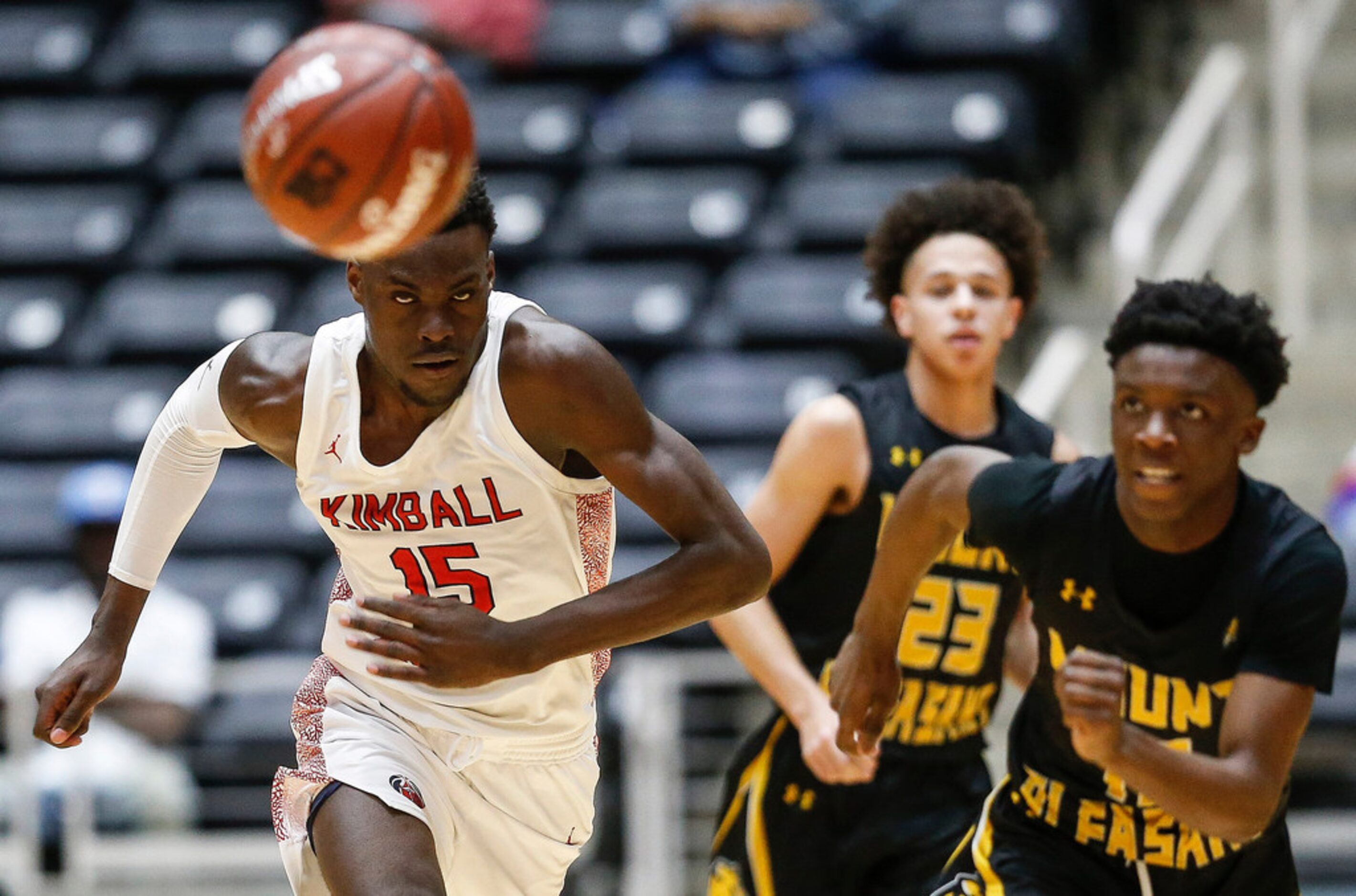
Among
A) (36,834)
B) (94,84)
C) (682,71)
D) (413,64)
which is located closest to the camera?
(413,64)

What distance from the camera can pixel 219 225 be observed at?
9211 mm

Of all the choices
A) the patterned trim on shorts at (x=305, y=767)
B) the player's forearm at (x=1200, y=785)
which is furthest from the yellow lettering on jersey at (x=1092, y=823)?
the patterned trim on shorts at (x=305, y=767)

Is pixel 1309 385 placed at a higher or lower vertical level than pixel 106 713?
higher

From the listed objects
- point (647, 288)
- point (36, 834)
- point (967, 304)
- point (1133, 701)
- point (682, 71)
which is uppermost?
point (682, 71)

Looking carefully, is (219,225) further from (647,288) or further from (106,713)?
(106,713)

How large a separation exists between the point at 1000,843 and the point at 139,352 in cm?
609

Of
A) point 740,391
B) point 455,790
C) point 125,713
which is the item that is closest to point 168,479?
point 455,790

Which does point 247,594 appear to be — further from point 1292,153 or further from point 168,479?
point 1292,153

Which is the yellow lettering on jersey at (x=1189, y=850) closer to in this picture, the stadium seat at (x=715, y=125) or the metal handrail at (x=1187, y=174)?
the metal handrail at (x=1187, y=174)

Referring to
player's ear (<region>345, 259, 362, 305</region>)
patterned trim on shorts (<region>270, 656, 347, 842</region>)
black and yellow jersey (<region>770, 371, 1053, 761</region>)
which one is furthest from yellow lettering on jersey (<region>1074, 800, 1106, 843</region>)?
player's ear (<region>345, 259, 362, 305</region>)

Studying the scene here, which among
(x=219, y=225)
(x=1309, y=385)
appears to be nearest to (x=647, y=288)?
(x=219, y=225)

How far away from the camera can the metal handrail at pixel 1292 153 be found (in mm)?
7422

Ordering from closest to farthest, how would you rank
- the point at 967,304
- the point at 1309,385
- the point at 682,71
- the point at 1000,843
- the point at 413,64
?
the point at 413,64, the point at 1000,843, the point at 967,304, the point at 1309,385, the point at 682,71

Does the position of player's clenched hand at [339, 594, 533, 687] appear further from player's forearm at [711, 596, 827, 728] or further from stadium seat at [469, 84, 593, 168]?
stadium seat at [469, 84, 593, 168]
